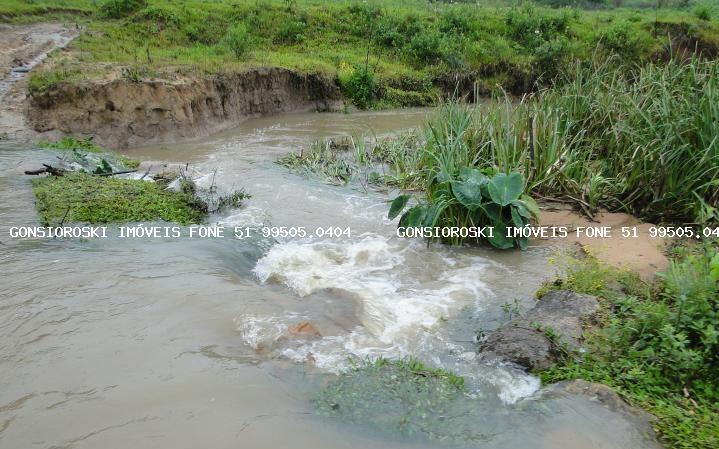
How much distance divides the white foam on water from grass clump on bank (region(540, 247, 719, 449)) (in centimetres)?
52

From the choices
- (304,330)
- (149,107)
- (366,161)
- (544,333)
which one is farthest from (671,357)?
(149,107)

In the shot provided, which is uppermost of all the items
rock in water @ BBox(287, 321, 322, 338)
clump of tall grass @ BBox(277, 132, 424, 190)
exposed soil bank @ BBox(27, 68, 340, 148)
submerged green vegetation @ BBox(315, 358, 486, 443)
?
exposed soil bank @ BBox(27, 68, 340, 148)

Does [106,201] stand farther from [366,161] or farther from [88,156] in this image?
[366,161]

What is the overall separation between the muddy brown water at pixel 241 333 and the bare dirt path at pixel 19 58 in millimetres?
3307

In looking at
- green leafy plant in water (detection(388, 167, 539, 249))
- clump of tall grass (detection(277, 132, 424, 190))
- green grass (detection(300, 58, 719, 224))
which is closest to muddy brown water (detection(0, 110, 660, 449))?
green leafy plant in water (detection(388, 167, 539, 249))

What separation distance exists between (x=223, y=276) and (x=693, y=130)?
193 inches

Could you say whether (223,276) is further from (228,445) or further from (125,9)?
(125,9)

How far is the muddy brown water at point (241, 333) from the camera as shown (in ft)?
9.00

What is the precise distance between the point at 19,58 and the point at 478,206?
1187 centimetres

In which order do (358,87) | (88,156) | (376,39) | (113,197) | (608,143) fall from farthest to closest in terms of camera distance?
(376,39), (358,87), (88,156), (608,143), (113,197)

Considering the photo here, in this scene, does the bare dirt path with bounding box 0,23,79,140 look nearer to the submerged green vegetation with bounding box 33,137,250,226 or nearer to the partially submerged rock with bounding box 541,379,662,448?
the submerged green vegetation with bounding box 33,137,250,226

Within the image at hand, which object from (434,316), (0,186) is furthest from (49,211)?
(434,316)

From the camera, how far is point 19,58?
40.3 ft

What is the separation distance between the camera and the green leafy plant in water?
205 inches
